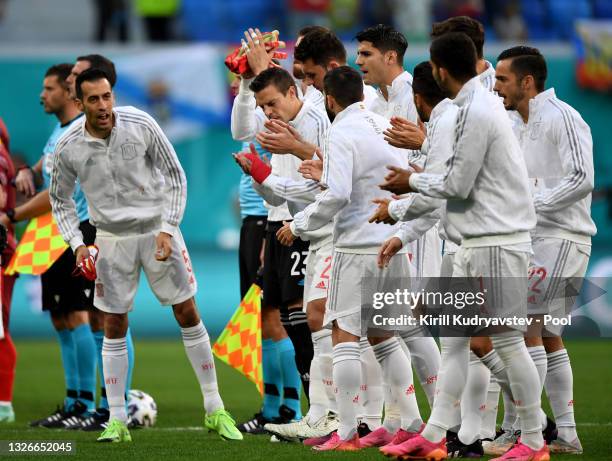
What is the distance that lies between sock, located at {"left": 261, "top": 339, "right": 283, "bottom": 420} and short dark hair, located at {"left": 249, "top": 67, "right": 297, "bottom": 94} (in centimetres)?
219

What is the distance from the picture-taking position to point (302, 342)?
8.23 m

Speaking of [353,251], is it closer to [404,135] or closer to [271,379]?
[404,135]

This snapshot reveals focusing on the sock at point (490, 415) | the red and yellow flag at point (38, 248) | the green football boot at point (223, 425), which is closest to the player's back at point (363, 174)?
the sock at point (490, 415)

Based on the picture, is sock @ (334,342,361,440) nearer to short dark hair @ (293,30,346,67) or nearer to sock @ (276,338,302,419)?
sock @ (276,338,302,419)

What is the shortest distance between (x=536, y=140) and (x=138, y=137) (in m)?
2.58

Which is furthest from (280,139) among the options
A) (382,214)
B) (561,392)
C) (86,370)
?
(86,370)

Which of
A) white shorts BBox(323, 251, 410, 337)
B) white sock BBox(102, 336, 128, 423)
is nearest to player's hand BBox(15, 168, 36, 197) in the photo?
white sock BBox(102, 336, 128, 423)

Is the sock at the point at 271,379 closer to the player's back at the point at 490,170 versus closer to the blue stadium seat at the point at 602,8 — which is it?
the player's back at the point at 490,170

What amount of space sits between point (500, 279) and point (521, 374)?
485 millimetres

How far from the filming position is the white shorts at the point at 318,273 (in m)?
7.36

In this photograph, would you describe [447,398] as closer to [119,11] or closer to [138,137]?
[138,137]

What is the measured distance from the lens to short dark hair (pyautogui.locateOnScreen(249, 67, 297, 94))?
7.54m

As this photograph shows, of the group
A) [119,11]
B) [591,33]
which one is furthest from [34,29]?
[591,33]

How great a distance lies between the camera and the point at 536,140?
7.02 metres
